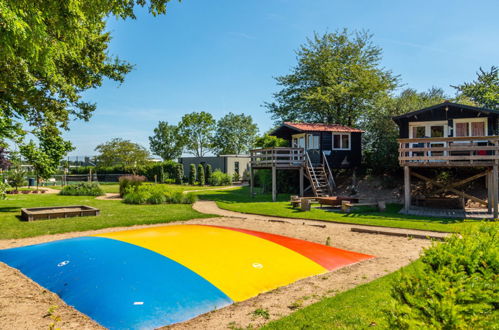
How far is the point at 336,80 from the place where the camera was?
3250 centimetres

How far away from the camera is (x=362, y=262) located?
8477 mm

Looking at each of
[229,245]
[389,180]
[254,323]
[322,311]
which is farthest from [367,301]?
[389,180]

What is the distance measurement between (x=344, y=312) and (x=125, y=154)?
154 feet

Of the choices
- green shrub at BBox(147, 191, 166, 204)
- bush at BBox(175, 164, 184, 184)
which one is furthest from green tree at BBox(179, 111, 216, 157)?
green shrub at BBox(147, 191, 166, 204)

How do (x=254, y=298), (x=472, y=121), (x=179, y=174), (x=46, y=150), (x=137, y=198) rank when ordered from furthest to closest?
(x=179, y=174) < (x=137, y=198) < (x=472, y=121) < (x=46, y=150) < (x=254, y=298)

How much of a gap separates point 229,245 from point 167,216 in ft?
22.8

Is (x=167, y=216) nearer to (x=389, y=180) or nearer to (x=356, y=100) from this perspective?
(x=389, y=180)

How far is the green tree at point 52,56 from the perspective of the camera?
207 inches

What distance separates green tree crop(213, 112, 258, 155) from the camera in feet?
250

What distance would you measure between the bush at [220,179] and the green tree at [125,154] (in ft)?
41.0

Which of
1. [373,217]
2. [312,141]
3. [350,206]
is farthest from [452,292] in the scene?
[312,141]

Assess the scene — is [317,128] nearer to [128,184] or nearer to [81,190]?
[128,184]

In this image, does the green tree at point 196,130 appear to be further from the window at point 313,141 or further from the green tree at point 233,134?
the window at point 313,141

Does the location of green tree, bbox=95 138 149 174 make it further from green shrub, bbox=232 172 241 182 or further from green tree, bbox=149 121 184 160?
green tree, bbox=149 121 184 160
